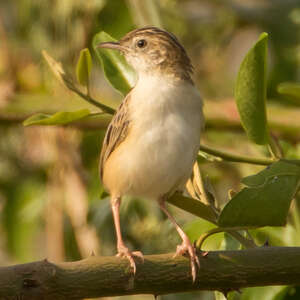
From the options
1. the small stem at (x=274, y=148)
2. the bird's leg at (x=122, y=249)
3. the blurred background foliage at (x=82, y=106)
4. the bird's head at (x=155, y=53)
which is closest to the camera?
the bird's leg at (x=122, y=249)

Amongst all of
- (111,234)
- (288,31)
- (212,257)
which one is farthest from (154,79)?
(288,31)

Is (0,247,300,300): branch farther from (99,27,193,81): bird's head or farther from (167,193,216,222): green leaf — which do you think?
(99,27,193,81): bird's head

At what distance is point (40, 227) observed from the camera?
5508 mm

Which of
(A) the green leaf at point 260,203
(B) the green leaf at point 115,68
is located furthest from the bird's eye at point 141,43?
(A) the green leaf at point 260,203

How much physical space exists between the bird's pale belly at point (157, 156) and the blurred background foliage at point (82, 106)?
0.65 m

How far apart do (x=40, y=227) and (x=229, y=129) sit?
4.99 ft

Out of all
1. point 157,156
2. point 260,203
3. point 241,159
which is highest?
point 157,156

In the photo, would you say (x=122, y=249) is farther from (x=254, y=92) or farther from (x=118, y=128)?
(x=254, y=92)

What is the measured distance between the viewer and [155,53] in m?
4.00

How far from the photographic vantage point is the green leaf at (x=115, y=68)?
10.7 ft

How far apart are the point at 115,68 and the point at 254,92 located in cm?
88

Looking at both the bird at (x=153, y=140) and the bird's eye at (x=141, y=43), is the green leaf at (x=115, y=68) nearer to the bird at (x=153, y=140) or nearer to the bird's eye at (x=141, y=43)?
the bird at (x=153, y=140)

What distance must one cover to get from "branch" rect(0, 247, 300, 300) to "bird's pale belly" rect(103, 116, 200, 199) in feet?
2.84

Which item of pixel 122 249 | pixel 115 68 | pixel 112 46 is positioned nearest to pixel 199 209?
pixel 122 249
